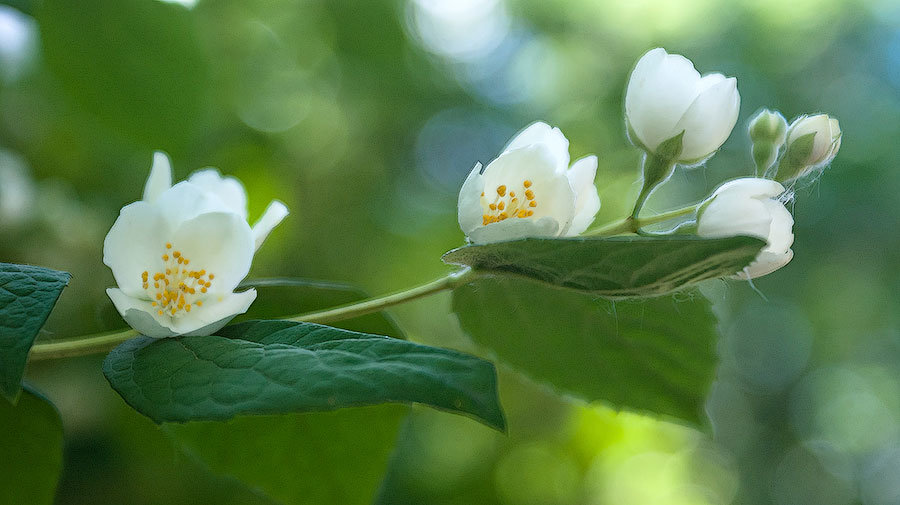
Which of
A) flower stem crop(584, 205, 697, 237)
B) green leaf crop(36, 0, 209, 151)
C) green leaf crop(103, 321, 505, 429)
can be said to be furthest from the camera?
green leaf crop(36, 0, 209, 151)

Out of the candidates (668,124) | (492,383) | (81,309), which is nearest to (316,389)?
(492,383)

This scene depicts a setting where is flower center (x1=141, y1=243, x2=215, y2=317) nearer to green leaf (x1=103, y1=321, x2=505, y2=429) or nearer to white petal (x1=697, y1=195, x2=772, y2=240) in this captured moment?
green leaf (x1=103, y1=321, x2=505, y2=429)

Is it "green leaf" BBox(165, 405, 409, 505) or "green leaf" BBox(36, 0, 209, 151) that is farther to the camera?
"green leaf" BBox(36, 0, 209, 151)

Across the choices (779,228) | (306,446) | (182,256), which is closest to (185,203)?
(182,256)

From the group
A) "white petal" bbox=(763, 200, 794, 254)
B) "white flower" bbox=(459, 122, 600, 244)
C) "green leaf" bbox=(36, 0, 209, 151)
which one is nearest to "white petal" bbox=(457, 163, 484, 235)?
"white flower" bbox=(459, 122, 600, 244)

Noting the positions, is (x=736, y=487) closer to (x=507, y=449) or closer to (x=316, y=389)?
(x=507, y=449)

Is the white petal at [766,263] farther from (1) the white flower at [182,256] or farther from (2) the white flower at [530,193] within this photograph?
(1) the white flower at [182,256]

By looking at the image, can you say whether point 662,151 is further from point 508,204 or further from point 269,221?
point 269,221
